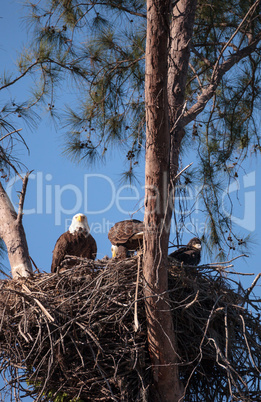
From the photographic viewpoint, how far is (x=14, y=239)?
16.8 feet

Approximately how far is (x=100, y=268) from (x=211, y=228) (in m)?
1.83

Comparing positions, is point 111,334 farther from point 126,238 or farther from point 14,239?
point 14,239

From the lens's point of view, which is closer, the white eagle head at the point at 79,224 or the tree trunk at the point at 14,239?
the tree trunk at the point at 14,239

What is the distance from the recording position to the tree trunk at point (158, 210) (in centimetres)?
351

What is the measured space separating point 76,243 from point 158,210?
172 centimetres

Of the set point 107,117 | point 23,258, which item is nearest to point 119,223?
point 23,258

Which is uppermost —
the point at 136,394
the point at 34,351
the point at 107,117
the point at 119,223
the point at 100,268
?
the point at 107,117

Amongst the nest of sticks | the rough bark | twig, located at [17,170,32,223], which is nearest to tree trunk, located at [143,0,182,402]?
the nest of sticks

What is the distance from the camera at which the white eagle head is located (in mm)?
5340

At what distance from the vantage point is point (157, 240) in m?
3.73

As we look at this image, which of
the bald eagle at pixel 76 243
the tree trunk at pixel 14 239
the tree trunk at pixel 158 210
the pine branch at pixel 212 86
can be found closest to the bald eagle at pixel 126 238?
the bald eagle at pixel 76 243

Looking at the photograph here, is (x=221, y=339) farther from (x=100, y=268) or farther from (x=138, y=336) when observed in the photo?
(x=100, y=268)

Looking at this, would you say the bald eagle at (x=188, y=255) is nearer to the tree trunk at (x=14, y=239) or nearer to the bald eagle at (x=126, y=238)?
the bald eagle at (x=126, y=238)

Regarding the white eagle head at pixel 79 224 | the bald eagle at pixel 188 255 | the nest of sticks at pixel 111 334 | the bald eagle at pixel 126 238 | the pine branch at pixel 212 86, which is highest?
the pine branch at pixel 212 86
